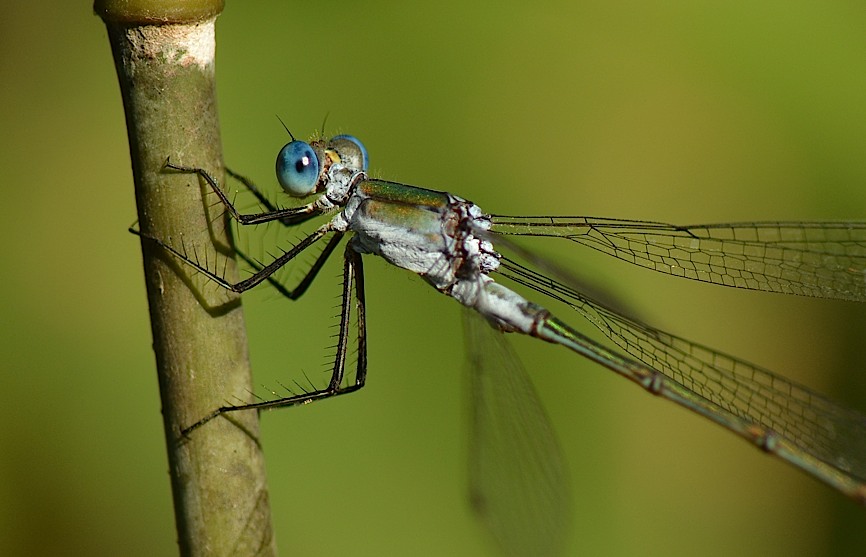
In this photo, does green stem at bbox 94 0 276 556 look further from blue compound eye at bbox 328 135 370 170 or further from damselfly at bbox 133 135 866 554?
blue compound eye at bbox 328 135 370 170

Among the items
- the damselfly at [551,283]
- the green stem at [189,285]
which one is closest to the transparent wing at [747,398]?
the damselfly at [551,283]

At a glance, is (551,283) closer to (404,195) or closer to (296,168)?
(404,195)

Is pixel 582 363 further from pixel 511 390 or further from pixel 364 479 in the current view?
pixel 364 479

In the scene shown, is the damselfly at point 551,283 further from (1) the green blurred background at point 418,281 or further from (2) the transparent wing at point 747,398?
(1) the green blurred background at point 418,281

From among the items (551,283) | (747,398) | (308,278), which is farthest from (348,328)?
(747,398)

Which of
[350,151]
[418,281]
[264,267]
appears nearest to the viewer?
[264,267]

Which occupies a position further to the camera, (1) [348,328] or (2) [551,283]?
(2) [551,283]

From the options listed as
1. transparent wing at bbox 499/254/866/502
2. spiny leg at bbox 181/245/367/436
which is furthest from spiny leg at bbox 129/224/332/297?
transparent wing at bbox 499/254/866/502
